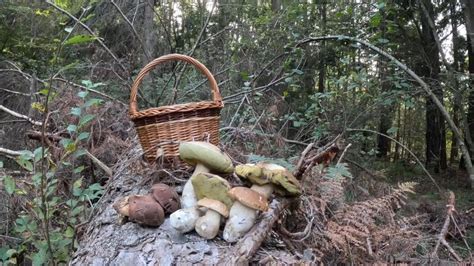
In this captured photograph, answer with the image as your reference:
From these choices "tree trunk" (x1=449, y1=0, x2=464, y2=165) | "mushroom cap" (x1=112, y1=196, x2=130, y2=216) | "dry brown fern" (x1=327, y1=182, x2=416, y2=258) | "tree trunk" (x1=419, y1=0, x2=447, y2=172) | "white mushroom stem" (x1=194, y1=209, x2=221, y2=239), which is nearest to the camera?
"white mushroom stem" (x1=194, y1=209, x2=221, y2=239)

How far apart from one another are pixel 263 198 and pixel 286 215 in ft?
1.07

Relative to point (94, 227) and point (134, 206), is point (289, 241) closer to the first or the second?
point (134, 206)

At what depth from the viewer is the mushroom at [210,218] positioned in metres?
1.32

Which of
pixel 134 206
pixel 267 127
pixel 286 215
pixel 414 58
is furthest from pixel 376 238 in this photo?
pixel 414 58

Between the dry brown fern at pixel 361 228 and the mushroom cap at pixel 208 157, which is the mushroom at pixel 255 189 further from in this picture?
the dry brown fern at pixel 361 228

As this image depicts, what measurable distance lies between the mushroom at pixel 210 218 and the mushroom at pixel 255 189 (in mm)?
34

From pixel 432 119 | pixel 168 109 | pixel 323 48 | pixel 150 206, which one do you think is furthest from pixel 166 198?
pixel 432 119

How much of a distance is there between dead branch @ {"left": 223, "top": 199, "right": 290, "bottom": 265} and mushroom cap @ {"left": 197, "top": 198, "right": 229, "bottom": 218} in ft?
0.34

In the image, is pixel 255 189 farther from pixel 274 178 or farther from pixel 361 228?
pixel 361 228

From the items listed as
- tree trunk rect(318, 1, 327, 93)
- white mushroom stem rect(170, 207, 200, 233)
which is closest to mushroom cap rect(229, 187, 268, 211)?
white mushroom stem rect(170, 207, 200, 233)

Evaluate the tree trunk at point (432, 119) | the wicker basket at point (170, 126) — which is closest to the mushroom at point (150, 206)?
the wicker basket at point (170, 126)

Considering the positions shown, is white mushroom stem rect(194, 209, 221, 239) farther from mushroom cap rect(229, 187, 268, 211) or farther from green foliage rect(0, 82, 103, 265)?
green foliage rect(0, 82, 103, 265)

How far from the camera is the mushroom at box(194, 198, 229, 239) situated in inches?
52.1

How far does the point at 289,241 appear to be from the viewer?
58.0 inches
